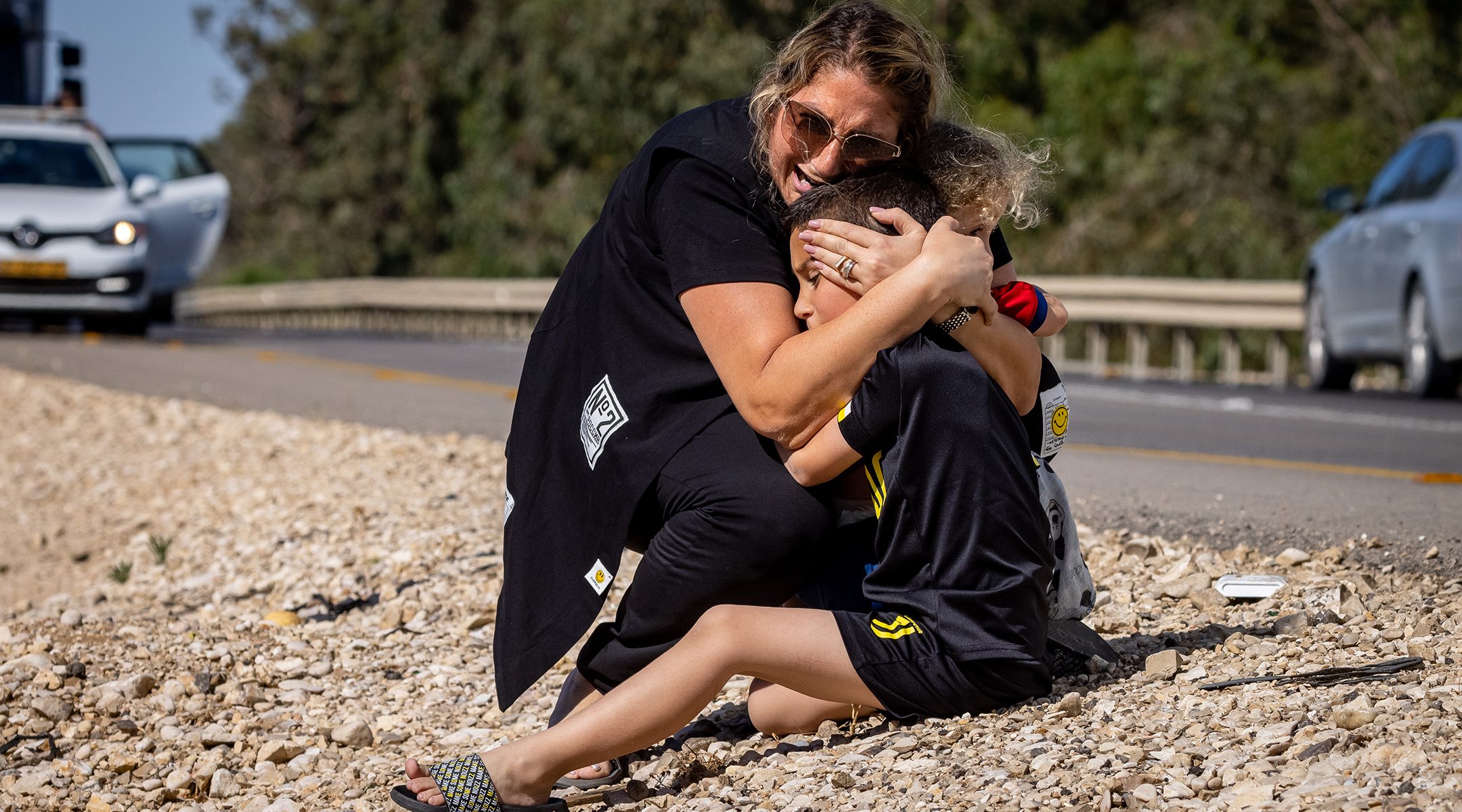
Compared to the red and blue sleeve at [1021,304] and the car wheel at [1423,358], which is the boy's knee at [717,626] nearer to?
the red and blue sleeve at [1021,304]

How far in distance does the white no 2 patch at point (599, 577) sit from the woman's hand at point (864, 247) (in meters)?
0.82

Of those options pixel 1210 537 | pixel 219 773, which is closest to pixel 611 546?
pixel 219 773

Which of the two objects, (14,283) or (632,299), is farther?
(14,283)

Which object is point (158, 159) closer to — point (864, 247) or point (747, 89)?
point (747, 89)

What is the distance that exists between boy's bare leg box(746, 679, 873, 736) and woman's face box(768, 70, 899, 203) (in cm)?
112

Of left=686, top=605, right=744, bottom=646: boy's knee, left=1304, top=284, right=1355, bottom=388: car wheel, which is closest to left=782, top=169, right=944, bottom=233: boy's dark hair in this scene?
left=686, top=605, right=744, bottom=646: boy's knee

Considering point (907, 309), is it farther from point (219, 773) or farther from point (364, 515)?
point (364, 515)

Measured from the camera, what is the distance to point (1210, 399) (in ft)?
39.8


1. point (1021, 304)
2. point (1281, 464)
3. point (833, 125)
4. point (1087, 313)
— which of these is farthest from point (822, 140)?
point (1087, 313)

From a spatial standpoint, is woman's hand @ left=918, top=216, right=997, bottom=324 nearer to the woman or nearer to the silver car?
the woman

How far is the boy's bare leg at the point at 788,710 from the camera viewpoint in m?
3.77

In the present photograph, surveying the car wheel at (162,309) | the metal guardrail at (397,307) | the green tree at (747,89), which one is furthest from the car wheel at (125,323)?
the green tree at (747,89)

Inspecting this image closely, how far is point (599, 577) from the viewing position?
146 inches

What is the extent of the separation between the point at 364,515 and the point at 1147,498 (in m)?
3.26
